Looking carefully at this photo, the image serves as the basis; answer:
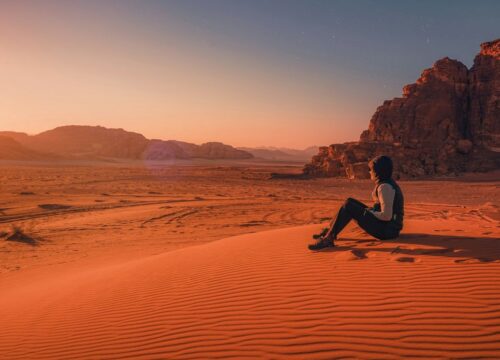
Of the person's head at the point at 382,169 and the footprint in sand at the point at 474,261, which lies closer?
the footprint in sand at the point at 474,261

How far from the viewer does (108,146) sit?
10119 cm

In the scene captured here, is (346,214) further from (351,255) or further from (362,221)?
(351,255)

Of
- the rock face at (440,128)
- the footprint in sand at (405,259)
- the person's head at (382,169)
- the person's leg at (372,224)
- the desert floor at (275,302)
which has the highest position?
the rock face at (440,128)

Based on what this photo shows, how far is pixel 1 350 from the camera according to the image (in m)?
3.47

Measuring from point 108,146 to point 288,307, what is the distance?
10811 centimetres

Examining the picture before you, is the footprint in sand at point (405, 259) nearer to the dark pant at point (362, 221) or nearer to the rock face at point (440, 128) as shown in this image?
the dark pant at point (362, 221)

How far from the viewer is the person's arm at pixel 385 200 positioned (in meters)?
4.65

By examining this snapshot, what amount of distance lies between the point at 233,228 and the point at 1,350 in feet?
25.8

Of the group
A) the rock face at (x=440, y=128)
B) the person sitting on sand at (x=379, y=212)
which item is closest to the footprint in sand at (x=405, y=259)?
the person sitting on sand at (x=379, y=212)

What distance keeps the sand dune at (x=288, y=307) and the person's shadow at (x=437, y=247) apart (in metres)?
0.02

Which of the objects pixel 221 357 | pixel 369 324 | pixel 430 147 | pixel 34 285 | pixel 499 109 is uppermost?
pixel 499 109

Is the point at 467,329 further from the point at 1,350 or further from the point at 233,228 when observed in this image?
the point at 233,228

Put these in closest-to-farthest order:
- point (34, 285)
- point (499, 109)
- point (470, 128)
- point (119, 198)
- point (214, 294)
→ 1. point (214, 294)
2. point (34, 285)
3. point (119, 198)
4. point (499, 109)
5. point (470, 128)

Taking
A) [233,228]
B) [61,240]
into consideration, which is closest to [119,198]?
[61,240]
